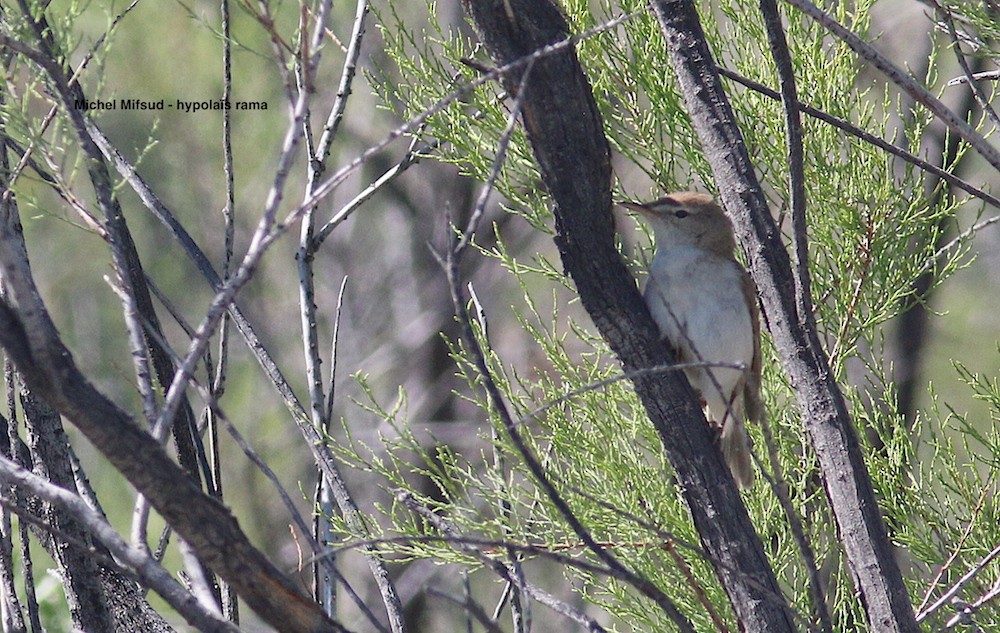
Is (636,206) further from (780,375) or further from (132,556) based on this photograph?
(132,556)

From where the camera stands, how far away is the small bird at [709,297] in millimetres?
3074

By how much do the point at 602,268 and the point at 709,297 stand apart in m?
1.15

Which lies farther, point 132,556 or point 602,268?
point 602,268

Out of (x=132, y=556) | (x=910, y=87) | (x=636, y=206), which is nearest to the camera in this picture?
(x=132, y=556)

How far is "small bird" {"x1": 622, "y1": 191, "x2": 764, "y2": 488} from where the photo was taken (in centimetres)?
307

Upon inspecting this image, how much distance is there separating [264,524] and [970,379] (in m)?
5.98

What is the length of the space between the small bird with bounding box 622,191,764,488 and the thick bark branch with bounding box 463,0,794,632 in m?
0.81

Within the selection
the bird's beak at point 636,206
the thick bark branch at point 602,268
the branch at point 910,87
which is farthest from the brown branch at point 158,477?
the bird's beak at point 636,206

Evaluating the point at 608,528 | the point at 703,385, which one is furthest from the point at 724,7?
the point at 608,528

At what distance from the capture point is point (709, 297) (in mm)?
3221

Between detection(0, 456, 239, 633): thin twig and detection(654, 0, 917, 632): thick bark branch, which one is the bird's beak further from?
detection(0, 456, 239, 633): thin twig

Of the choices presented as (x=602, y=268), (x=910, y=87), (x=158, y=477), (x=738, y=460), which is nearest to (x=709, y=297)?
(x=738, y=460)

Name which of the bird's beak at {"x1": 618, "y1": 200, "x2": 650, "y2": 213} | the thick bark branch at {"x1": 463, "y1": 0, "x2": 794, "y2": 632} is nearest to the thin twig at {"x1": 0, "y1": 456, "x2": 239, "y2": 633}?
the thick bark branch at {"x1": 463, "y1": 0, "x2": 794, "y2": 632}

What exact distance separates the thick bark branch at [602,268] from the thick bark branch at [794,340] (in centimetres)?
19
